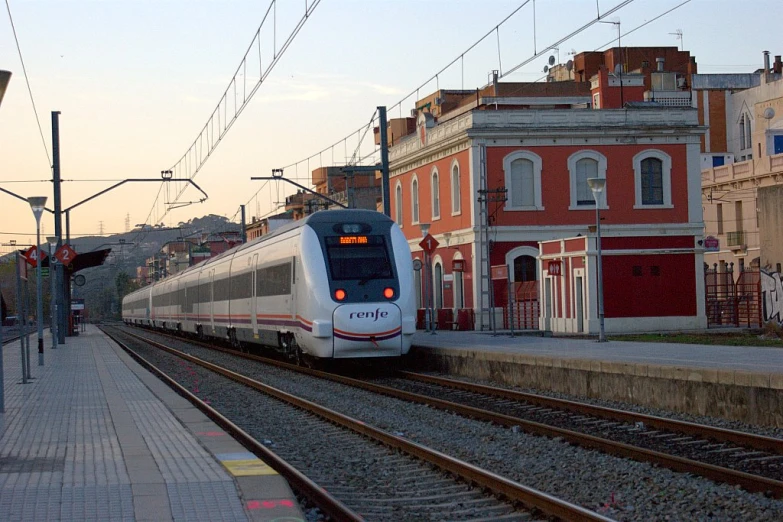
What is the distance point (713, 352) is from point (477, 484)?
505 inches

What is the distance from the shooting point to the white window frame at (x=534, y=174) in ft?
145

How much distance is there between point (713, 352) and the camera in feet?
70.2

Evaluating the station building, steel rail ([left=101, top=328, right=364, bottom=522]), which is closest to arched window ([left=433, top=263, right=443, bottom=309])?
the station building

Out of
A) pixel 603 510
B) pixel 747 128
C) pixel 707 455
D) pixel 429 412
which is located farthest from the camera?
pixel 747 128

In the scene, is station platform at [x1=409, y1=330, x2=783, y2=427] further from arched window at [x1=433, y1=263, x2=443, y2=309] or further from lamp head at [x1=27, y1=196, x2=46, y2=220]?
arched window at [x1=433, y1=263, x2=443, y2=309]

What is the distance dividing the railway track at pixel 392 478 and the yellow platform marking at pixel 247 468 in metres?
0.35

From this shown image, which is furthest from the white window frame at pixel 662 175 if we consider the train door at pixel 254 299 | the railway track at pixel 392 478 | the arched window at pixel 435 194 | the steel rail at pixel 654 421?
the railway track at pixel 392 478

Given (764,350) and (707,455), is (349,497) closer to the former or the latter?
(707,455)

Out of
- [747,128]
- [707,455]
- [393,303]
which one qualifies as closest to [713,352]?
[393,303]

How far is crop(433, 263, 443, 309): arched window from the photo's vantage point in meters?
47.8

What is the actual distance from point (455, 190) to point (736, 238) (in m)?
21.0

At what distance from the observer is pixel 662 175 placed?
44812mm

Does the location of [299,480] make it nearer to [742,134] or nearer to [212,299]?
[212,299]

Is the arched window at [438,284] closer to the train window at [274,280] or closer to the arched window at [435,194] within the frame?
the arched window at [435,194]
